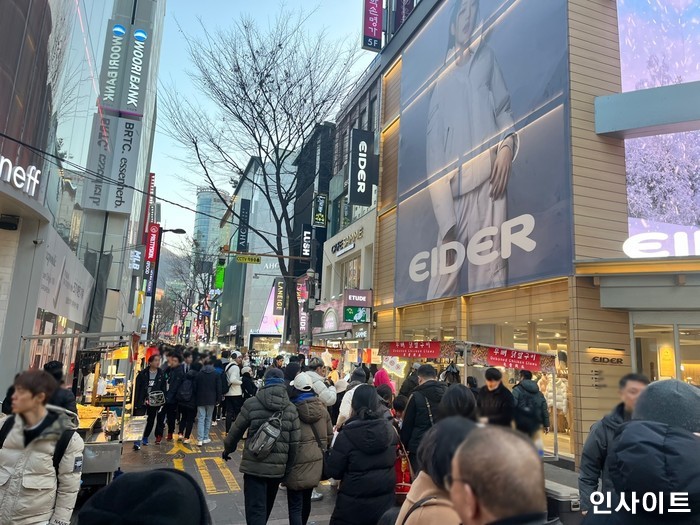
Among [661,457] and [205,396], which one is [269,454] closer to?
[661,457]

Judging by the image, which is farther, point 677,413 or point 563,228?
point 563,228

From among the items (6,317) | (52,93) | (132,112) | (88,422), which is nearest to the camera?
(88,422)

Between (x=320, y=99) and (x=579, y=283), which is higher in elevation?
(x=320, y=99)

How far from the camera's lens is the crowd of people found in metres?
1.11

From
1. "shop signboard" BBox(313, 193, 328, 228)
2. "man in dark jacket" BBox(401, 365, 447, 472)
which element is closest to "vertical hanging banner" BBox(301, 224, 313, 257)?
"shop signboard" BBox(313, 193, 328, 228)

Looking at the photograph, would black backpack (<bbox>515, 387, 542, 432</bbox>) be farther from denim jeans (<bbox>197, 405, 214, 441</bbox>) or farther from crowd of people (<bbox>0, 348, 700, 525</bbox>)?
denim jeans (<bbox>197, 405, 214, 441</bbox>)

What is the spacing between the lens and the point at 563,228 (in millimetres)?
11008

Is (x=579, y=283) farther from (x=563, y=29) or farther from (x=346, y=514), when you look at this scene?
(x=346, y=514)

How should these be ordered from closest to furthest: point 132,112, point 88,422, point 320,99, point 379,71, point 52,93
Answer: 1. point 88,422
2. point 52,93
3. point 320,99
4. point 132,112
5. point 379,71

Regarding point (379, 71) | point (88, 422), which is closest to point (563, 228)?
point (88, 422)

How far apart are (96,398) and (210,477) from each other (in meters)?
4.04

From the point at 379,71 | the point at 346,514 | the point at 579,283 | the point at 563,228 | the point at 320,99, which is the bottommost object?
the point at 346,514

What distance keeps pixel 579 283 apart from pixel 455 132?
745 centimetres

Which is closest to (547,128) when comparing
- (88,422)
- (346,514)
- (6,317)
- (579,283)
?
(579,283)
